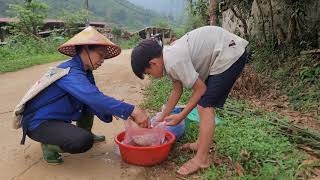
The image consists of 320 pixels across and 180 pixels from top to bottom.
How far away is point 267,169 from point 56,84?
1.93 m

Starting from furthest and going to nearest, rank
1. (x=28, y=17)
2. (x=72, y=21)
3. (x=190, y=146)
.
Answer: (x=72, y=21)
(x=28, y=17)
(x=190, y=146)

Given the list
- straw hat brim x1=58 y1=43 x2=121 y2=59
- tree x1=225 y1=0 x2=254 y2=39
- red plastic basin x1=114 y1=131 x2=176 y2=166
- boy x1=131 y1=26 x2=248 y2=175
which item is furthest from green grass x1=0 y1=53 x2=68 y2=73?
boy x1=131 y1=26 x2=248 y2=175

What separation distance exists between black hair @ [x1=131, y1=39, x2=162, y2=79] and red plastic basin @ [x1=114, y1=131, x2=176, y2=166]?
689mm

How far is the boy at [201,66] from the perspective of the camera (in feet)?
10.3

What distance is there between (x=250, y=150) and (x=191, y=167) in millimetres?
539

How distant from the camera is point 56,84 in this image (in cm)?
355

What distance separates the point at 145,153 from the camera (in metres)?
3.43

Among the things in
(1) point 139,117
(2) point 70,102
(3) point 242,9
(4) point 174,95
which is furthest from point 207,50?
(3) point 242,9

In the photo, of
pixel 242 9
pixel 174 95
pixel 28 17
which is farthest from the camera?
pixel 28 17

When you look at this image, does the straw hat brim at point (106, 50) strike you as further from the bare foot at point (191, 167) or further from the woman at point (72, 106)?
the bare foot at point (191, 167)

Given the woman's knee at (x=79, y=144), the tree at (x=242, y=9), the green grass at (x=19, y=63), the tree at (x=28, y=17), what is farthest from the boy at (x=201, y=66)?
the tree at (x=28, y=17)

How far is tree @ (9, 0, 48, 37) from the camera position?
1709cm

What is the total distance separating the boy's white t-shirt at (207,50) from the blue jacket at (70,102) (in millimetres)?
566

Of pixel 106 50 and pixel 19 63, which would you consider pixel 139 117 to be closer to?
pixel 106 50
